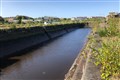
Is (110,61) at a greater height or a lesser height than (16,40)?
greater

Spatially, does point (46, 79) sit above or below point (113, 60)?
below

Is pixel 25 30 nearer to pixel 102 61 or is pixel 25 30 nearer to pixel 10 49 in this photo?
pixel 10 49

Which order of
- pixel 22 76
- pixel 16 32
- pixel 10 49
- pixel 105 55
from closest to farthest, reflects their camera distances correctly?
pixel 105 55 < pixel 22 76 < pixel 10 49 < pixel 16 32

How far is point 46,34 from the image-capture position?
42312 millimetres

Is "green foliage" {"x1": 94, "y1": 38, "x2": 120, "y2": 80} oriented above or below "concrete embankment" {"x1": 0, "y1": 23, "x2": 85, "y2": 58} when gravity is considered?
above

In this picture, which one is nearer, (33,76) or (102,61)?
(102,61)

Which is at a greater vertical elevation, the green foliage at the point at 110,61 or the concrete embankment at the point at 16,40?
the green foliage at the point at 110,61

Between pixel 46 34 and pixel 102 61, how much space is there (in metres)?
35.6

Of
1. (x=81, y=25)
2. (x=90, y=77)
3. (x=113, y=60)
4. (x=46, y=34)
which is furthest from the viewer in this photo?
(x=81, y=25)

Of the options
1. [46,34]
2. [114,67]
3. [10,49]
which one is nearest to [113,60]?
[114,67]

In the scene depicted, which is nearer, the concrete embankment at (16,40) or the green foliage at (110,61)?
the green foliage at (110,61)

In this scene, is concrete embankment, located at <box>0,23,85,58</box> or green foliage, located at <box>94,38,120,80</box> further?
concrete embankment, located at <box>0,23,85,58</box>

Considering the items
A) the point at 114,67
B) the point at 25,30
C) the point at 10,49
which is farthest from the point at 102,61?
the point at 25,30

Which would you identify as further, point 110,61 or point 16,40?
point 16,40
